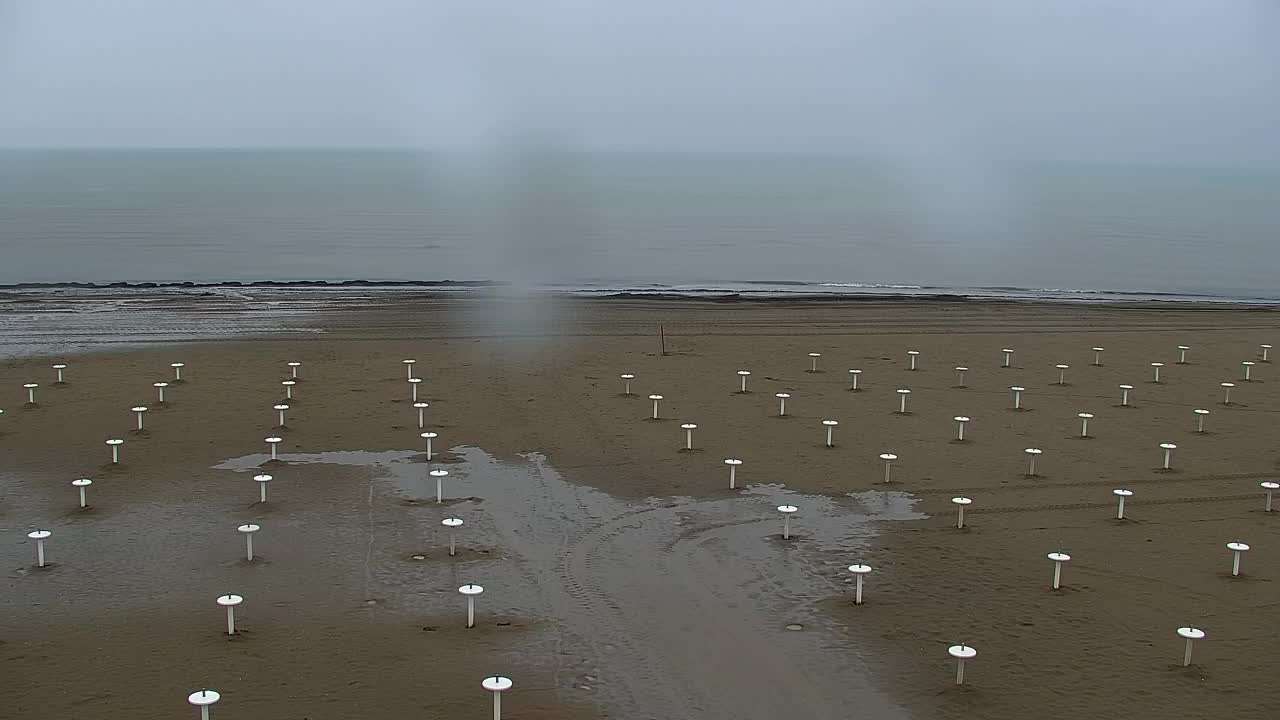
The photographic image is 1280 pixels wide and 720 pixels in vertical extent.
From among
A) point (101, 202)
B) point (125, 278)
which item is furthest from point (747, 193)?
point (125, 278)

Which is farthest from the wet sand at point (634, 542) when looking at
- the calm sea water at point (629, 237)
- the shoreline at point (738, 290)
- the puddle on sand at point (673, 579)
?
the calm sea water at point (629, 237)

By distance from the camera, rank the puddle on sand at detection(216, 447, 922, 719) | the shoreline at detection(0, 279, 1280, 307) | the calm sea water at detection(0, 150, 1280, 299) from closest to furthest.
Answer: the puddle on sand at detection(216, 447, 922, 719), the shoreline at detection(0, 279, 1280, 307), the calm sea water at detection(0, 150, 1280, 299)

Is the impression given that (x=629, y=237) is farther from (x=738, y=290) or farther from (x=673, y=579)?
(x=673, y=579)

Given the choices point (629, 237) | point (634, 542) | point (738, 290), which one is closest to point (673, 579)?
point (634, 542)

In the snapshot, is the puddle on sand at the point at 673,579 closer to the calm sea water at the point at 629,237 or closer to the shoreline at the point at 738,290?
the shoreline at the point at 738,290

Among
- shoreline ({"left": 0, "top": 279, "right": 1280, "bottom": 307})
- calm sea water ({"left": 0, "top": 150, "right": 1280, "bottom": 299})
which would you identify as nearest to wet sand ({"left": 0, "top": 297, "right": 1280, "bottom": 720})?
shoreline ({"left": 0, "top": 279, "right": 1280, "bottom": 307})

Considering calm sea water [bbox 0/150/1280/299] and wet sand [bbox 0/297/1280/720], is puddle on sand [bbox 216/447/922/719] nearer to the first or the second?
wet sand [bbox 0/297/1280/720]

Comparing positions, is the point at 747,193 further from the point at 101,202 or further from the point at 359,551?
the point at 359,551
